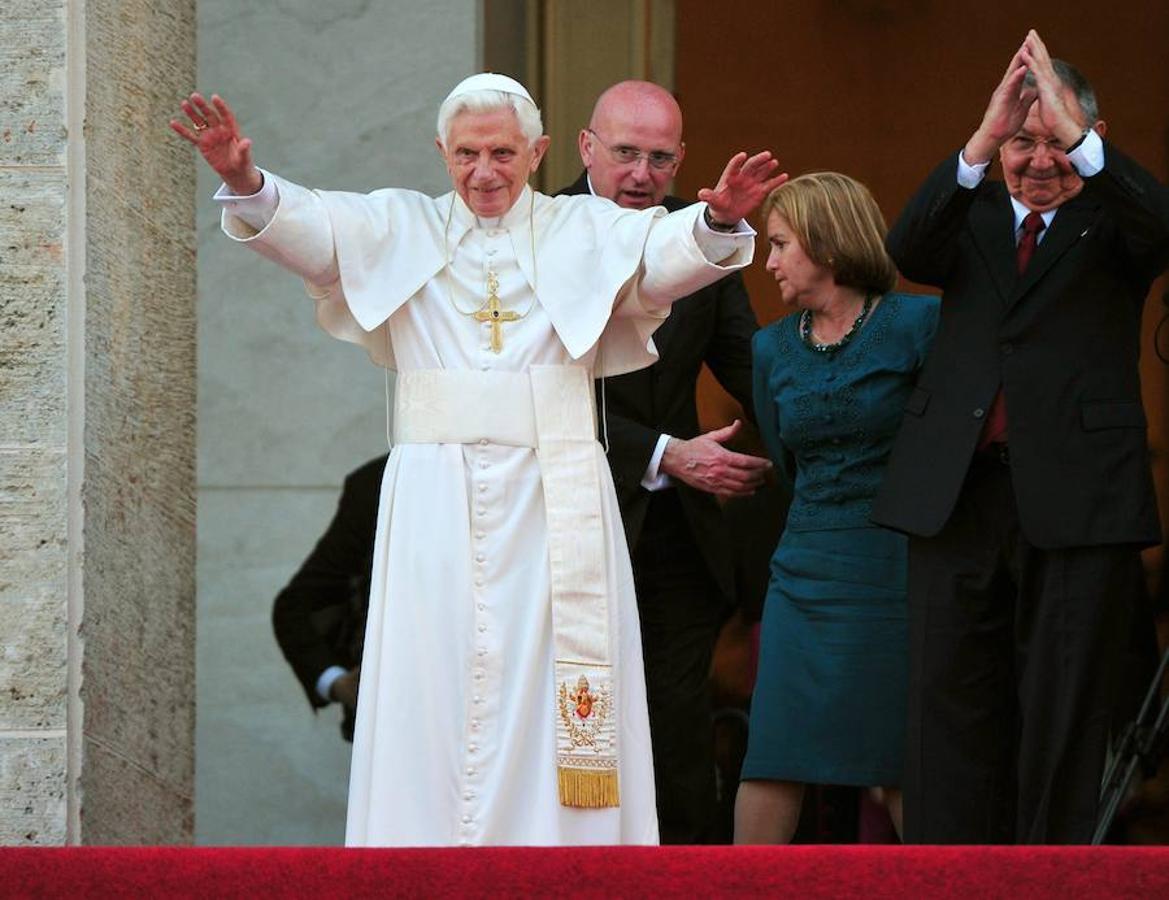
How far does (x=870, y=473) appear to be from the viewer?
20.0 ft

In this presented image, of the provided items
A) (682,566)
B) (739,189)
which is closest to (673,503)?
(682,566)

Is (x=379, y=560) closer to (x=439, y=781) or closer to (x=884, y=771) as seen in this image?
(x=439, y=781)

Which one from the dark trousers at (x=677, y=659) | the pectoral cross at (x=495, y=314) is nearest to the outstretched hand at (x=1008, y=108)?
the pectoral cross at (x=495, y=314)

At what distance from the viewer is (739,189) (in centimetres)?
530

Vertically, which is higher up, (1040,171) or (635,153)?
(635,153)

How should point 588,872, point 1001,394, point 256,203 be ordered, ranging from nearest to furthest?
point 588,872, point 256,203, point 1001,394

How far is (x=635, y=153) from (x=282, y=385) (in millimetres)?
1687

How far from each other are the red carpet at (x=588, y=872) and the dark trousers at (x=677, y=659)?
209 cm

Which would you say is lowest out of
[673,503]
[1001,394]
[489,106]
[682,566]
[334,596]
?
[334,596]

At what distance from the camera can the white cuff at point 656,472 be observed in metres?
6.28

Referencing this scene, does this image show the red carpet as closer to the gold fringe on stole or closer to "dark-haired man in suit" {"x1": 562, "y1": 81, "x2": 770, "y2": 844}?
the gold fringe on stole

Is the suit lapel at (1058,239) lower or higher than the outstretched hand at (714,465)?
higher

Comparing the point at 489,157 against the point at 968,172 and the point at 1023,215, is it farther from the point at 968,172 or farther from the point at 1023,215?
the point at 1023,215

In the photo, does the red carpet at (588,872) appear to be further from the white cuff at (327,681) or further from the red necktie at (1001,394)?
the white cuff at (327,681)
